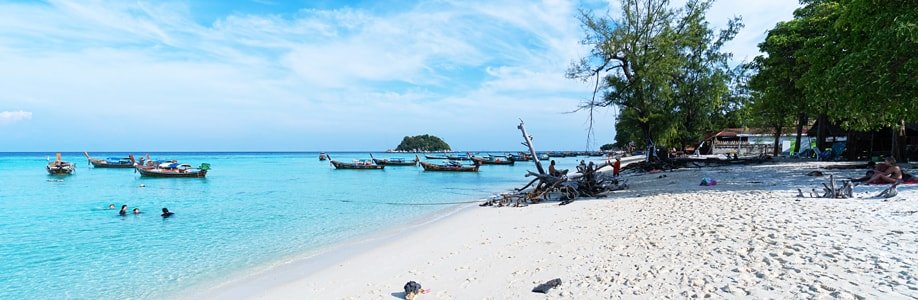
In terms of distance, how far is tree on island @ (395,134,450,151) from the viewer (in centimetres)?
18038

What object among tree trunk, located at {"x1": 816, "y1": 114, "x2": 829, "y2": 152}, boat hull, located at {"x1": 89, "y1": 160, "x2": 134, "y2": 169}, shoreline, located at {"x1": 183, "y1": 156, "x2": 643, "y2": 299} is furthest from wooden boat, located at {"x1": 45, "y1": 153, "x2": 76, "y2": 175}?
tree trunk, located at {"x1": 816, "y1": 114, "x2": 829, "y2": 152}

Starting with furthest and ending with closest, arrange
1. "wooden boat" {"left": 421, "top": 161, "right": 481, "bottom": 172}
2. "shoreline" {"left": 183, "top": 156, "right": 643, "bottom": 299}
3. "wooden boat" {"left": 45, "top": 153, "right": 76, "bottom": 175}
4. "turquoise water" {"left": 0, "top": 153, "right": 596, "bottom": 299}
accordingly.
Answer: "wooden boat" {"left": 421, "top": 161, "right": 481, "bottom": 172}
"wooden boat" {"left": 45, "top": 153, "right": 76, "bottom": 175}
"turquoise water" {"left": 0, "top": 153, "right": 596, "bottom": 299}
"shoreline" {"left": 183, "top": 156, "right": 643, "bottom": 299}

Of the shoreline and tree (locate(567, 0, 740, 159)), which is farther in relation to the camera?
tree (locate(567, 0, 740, 159))

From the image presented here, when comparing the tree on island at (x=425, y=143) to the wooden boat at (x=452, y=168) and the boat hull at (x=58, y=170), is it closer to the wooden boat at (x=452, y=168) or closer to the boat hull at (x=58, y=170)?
the wooden boat at (x=452, y=168)

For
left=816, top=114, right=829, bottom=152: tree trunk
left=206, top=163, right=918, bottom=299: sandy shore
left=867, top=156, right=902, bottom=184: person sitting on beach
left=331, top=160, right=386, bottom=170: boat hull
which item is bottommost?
left=331, top=160, right=386, bottom=170: boat hull

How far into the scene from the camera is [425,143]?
180 m

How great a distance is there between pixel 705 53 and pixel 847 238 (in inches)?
1001

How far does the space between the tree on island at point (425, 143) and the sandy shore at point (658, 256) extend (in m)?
169

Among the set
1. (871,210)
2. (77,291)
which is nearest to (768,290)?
(871,210)

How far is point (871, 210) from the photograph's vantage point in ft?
26.5

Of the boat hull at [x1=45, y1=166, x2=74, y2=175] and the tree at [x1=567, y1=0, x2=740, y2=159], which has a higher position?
the tree at [x1=567, y1=0, x2=740, y2=159]

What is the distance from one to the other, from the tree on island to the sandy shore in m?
169

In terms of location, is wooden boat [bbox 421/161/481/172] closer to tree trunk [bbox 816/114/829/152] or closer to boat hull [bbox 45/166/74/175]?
tree trunk [bbox 816/114/829/152]

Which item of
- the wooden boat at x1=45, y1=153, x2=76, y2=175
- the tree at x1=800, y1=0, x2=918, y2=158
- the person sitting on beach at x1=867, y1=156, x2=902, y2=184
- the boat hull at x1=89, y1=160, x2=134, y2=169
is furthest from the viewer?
the boat hull at x1=89, y1=160, x2=134, y2=169
